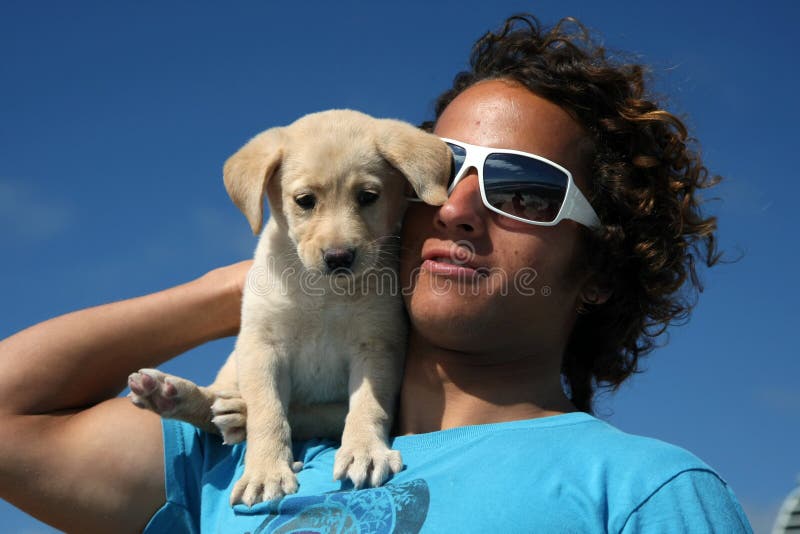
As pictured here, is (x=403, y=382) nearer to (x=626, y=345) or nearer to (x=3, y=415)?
(x=626, y=345)

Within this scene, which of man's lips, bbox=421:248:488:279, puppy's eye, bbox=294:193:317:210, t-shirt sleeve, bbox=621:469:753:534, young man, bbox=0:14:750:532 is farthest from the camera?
puppy's eye, bbox=294:193:317:210

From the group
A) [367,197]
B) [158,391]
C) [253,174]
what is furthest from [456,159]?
[158,391]

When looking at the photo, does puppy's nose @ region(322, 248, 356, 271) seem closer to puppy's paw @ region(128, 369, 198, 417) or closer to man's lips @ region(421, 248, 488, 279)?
man's lips @ region(421, 248, 488, 279)

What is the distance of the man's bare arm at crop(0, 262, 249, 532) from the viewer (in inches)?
112

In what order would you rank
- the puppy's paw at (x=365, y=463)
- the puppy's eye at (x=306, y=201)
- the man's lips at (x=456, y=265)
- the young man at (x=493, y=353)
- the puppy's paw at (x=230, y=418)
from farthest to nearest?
the puppy's eye at (x=306, y=201), the puppy's paw at (x=230, y=418), the man's lips at (x=456, y=265), the puppy's paw at (x=365, y=463), the young man at (x=493, y=353)

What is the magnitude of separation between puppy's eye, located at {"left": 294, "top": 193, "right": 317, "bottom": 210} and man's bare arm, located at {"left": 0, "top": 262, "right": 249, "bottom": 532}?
658 mm

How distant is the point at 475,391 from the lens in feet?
9.38

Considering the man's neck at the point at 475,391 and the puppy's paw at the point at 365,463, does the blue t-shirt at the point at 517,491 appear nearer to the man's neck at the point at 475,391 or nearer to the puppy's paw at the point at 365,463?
the puppy's paw at the point at 365,463

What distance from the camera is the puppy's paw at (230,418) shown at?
285cm

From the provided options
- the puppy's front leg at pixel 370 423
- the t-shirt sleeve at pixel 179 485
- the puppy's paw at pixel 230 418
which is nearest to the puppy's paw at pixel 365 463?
the puppy's front leg at pixel 370 423

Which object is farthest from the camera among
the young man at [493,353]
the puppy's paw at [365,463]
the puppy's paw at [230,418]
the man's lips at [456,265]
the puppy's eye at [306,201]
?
the puppy's eye at [306,201]

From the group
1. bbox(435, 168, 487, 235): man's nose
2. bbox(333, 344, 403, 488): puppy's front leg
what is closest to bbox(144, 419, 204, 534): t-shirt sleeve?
bbox(333, 344, 403, 488): puppy's front leg

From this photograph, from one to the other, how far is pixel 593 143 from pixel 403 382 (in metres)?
1.27

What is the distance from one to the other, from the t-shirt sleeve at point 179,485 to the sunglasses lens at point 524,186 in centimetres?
151
